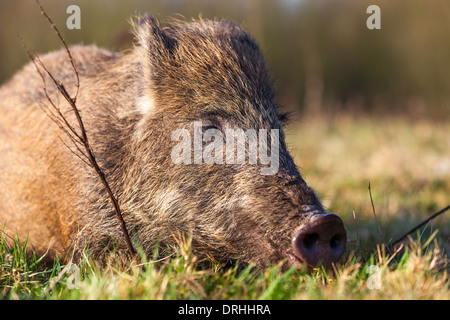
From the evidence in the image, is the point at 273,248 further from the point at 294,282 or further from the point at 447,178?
the point at 447,178

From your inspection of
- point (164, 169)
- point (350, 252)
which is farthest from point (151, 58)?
point (350, 252)

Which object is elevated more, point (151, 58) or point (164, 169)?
point (151, 58)

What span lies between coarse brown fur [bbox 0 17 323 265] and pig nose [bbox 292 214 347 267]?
0.26 feet

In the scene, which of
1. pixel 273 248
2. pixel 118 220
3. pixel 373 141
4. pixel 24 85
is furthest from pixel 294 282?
pixel 373 141

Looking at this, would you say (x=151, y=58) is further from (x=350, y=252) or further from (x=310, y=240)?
(x=350, y=252)

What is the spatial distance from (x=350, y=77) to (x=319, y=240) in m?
14.7

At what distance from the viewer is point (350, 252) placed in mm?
4246

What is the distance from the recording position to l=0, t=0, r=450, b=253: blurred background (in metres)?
7.36

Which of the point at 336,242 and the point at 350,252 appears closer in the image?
the point at 336,242

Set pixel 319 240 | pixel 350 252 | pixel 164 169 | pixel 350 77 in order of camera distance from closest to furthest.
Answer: pixel 319 240 → pixel 164 169 → pixel 350 252 → pixel 350 77

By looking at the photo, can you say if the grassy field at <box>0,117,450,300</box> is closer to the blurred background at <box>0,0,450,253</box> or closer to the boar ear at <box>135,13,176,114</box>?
the blurred background at <box>0,0,450,253</box>

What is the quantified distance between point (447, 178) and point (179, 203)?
15.8 feet

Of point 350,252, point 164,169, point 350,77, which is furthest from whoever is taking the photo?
point 350,77

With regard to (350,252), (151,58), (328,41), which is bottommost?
(350,252)
